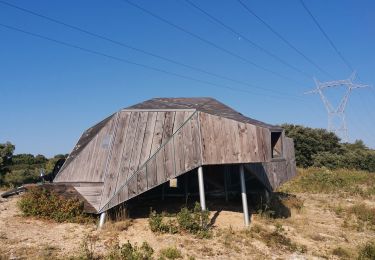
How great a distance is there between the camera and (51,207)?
15.9 meters

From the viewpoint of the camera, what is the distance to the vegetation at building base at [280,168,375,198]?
97.2 ft

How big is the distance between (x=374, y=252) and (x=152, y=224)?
8.39m

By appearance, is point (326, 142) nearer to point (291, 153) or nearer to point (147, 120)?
point (291, 153)

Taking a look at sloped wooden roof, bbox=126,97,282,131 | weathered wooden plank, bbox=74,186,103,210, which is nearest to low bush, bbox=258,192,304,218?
sloped wooden roof, bbox=126,97,282,131

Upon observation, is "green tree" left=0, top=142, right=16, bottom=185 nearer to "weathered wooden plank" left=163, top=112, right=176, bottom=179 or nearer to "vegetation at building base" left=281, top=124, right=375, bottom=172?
"weathered wooden plank" left=163, top=112, right=176, bottom=179

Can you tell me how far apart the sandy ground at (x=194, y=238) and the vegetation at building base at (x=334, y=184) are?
12.2m

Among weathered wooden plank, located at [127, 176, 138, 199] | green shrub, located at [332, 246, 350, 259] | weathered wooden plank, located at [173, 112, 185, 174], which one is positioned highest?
weathered wooden plank, located at [173, 112, 185, 174]

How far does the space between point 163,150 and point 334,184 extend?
21.8 metres

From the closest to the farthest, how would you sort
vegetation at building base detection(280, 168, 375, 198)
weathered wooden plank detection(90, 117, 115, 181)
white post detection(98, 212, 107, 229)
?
white post detection(98, 212, 107, 229) < weathered wooden plank detection(90, 117, 115, 181) < vegetation at building base detection(280, 168, 375, 198)

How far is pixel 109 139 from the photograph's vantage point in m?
17.3

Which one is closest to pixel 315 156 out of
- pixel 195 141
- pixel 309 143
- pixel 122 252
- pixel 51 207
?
pixel 309 143

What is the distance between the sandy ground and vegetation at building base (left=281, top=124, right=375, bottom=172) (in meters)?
31.7

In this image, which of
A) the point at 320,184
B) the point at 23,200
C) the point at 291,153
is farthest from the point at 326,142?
the point at 23,200

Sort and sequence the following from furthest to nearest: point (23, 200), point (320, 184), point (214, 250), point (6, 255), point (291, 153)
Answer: point (320, 184) < point (291, 153) < point (23, 200) < point (214, 250) < point (6, 255)
